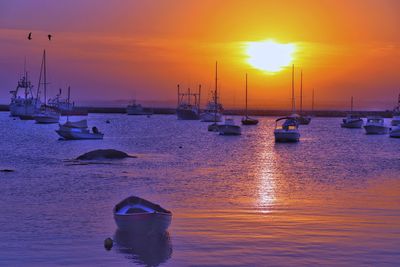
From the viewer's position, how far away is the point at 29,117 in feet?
577

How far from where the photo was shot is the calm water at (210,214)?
16.8 m

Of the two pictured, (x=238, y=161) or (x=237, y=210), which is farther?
(x=238, y=161)

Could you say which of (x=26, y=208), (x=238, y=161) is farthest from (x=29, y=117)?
(x=26, y=208)

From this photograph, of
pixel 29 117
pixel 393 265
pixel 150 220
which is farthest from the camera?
pixel 29 117

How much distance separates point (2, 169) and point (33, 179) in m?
6.00

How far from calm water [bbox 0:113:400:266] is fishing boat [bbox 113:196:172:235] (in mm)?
449

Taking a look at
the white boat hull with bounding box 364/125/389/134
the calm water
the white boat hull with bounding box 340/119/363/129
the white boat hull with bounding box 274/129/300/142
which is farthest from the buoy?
the white boat hull with bounding box 340/119/363/129

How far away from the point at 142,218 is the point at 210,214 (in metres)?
4.93

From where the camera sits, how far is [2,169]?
39875 millimetres

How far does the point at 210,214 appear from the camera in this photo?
75.5ft

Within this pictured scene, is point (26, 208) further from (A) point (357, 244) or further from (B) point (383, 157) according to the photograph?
(B) point (383, 157)

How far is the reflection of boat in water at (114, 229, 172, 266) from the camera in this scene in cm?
1643

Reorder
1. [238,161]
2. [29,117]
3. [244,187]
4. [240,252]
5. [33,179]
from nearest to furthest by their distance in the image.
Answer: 1. [240,252]
2. [244,187]
3. [33,179]
4. [238,161]
5. [29,117]

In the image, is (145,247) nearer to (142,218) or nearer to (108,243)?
(108,243)
